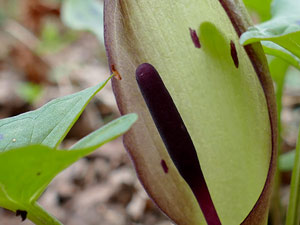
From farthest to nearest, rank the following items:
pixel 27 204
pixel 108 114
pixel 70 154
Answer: pixel 108 114 → pixel 27 204 → pixel 70 154

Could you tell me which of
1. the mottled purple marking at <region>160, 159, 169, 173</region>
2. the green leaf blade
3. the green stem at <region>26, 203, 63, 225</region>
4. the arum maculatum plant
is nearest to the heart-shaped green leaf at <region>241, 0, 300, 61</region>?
the arum maculatum plant

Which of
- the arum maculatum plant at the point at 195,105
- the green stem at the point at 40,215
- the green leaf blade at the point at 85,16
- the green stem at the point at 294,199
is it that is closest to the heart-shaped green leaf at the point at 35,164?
the green stem at the point at 40,215

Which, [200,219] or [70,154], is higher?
[70,154]

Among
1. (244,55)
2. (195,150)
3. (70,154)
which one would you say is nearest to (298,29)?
(244,55)

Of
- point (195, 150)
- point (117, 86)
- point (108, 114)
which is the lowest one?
point (108, 114)

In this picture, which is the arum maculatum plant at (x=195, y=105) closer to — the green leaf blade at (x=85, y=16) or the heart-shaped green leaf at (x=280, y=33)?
the heart-shaped green leaf at (x=280, y=33)

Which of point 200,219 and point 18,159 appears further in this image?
point 200,219

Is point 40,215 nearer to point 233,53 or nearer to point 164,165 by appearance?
point 164,165

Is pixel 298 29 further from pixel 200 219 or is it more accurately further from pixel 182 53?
pixel 200 219
